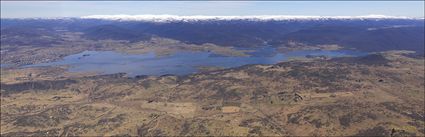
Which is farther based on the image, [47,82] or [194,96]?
[47,82]

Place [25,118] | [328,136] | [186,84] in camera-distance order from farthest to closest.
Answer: [186,84] → [25,118] → [328,136]

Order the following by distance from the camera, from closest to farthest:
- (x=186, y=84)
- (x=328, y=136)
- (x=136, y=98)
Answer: (x=328, y=136) < (x=136, y=98) < (x=186, y=84)

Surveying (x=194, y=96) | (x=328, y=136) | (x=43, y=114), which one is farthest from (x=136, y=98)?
(x=328, y=136)

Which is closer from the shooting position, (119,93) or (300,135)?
(300,135)

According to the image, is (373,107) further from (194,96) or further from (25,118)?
(25,118)

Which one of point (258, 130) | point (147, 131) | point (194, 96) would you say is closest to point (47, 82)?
point (194, 96)

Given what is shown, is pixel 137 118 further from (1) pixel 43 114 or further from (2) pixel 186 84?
(2) pixel 186 84

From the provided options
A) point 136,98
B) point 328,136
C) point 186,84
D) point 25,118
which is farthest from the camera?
point 186,84

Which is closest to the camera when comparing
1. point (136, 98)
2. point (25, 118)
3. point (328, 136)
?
point (328, 136)
